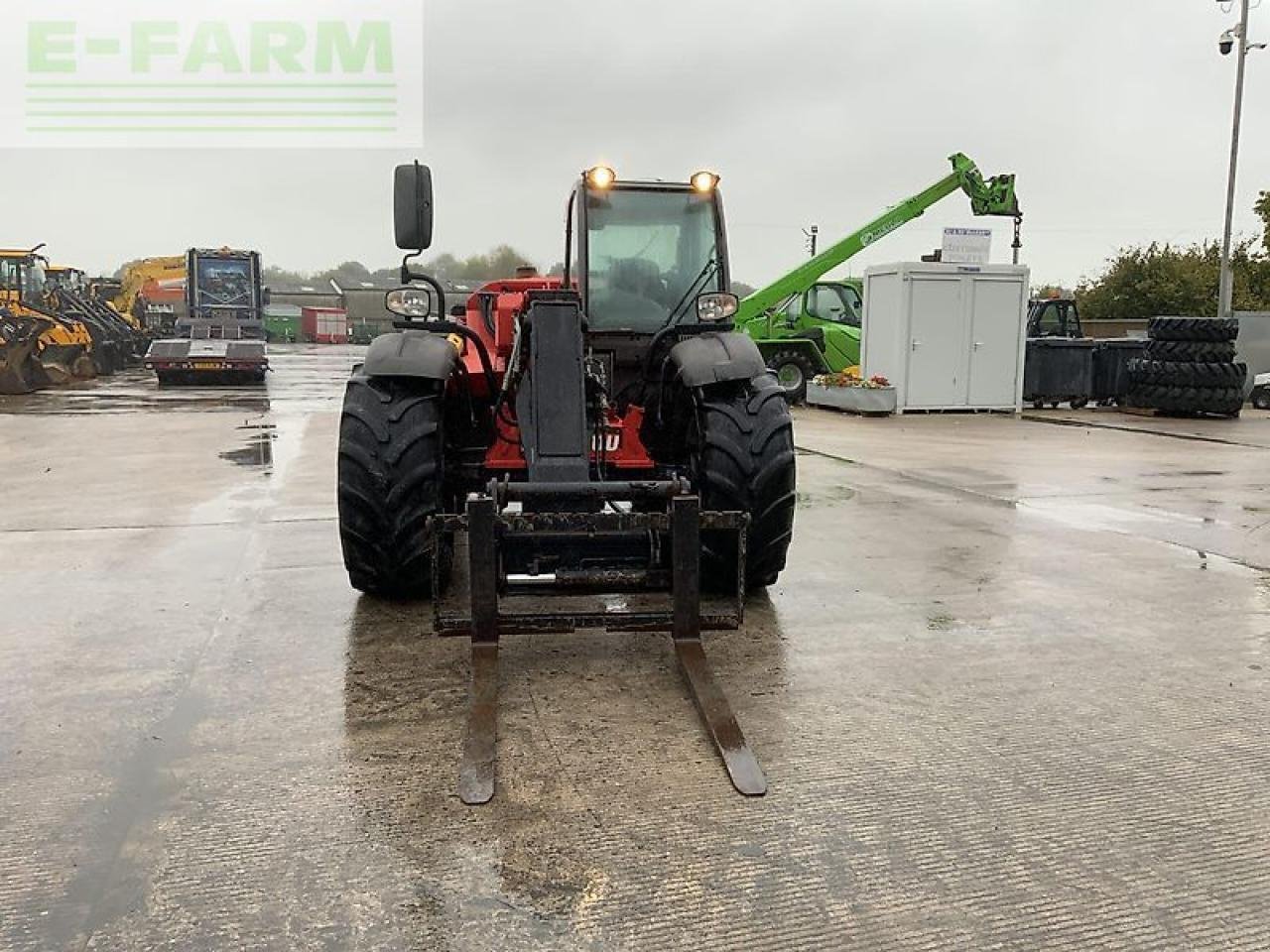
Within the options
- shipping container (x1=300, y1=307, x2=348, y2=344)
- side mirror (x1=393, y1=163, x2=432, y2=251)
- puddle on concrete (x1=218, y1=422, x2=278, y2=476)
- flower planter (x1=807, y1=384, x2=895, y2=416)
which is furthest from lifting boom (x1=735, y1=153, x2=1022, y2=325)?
shipping container (x1=300, y1=307, x2=348, y2=344)

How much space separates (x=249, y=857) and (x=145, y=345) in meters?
29.2

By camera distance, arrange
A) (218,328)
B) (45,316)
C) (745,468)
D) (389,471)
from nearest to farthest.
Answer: (389,471)
(745,468)
(45,316)
(218,328)

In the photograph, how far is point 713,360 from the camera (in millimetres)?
4531

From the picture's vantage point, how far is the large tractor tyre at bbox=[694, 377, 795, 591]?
4.49 meters

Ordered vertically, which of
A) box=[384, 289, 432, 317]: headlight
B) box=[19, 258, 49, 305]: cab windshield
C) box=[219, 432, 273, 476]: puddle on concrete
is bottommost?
box=[219, 432, 273, 476]: puddle on concrete

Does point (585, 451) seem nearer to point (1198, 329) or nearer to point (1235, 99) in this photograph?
point (1198, 329)

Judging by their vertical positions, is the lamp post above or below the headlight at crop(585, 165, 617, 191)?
above

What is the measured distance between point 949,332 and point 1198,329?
376 cm

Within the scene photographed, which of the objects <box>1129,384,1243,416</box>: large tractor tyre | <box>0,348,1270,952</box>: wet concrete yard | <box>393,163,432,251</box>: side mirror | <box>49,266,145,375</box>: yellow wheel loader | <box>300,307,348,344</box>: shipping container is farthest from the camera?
<box>300,307,348,344</box>: shipping container

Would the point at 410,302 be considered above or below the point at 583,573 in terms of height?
above

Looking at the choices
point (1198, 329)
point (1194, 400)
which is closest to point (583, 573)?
point (1194, 400)

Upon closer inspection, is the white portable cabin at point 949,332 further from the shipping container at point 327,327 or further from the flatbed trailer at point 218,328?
the shipping container at point 327,327

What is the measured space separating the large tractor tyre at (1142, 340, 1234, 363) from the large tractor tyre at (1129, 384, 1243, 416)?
1.50 feet

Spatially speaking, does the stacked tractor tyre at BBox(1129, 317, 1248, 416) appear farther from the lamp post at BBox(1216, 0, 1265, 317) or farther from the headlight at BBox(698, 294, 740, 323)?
the headlight at BBox(698, 294, 740, 323)
